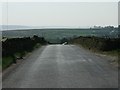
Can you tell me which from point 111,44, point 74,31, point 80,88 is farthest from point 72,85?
point 74,31

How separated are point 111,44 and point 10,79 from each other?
78.8 ft

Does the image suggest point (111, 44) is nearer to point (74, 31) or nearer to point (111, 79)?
point (111, 79)

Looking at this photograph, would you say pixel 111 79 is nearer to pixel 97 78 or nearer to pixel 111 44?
pixel 97 78

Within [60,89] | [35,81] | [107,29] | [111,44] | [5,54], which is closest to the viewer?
[60,89]

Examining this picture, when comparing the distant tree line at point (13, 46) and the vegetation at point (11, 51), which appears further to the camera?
the distant tree line at point (13, 46)

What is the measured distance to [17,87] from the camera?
38.7 ft

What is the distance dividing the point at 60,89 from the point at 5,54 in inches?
590

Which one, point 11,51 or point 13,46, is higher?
point 13,46

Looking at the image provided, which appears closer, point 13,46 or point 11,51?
point 11,51

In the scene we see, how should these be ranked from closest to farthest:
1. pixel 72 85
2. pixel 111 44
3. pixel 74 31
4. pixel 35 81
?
pixel 72 85
pixel 35 81
pixel 111 44
pixel 74 31

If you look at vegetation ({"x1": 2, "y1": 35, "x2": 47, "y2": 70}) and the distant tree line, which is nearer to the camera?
vegetation ({"x1": 2, "y1": 35, "x2": 47, "y2": 70})

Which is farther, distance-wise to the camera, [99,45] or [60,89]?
[99,45]

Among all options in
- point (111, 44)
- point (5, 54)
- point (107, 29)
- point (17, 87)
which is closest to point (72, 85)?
point (17, 87)

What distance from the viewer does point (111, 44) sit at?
122 ft
